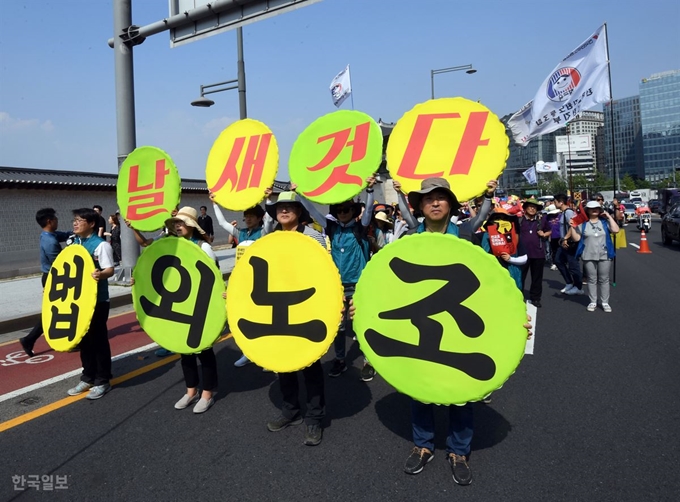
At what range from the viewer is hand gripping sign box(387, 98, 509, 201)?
10.00 feet

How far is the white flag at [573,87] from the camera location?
9.76m

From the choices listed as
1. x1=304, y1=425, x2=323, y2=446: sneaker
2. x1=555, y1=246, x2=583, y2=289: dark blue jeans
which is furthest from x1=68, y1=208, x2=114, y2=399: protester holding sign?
x1=555, y1=246, x2=583, y2=289: dark blue jeans

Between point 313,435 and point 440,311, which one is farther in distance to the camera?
point 313,435

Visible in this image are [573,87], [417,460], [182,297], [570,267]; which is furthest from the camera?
[573,87]

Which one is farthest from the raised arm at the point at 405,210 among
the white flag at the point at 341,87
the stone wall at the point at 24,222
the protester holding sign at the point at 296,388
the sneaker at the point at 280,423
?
the white flag at the point at 341,87

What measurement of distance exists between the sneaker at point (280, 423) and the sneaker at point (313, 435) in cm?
22

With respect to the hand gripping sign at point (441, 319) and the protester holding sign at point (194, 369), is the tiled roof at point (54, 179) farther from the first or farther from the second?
the hand gripping sign at point (441, 319)

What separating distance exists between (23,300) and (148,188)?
6.54m

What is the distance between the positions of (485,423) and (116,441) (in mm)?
2604

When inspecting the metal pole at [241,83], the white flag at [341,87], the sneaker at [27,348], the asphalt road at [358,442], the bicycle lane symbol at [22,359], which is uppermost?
the white flag at [341,87]

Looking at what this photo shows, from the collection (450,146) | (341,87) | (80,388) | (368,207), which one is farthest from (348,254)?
(341,87)

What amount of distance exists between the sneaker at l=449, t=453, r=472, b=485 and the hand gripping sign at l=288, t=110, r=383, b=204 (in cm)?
182

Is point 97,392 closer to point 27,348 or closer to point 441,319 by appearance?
point 27,348

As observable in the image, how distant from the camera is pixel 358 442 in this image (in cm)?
314
